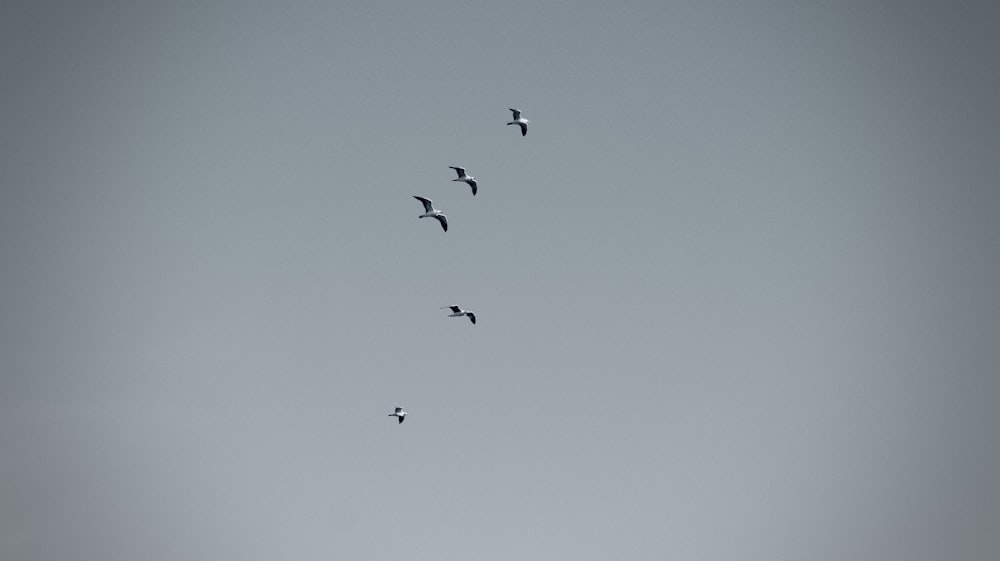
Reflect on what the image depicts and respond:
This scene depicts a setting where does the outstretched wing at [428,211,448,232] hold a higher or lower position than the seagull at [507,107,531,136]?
lower

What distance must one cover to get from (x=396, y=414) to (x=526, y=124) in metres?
45.7

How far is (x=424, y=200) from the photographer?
166750mm

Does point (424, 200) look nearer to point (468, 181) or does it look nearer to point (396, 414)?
point (468, 181)

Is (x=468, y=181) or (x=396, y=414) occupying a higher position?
(x=468, y=181)

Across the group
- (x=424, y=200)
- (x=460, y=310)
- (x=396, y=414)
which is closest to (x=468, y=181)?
(x=424, y=200)

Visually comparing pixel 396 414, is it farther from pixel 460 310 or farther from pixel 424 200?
pixel 424 200

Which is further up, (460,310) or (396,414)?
(460,310)

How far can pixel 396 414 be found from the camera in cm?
17800

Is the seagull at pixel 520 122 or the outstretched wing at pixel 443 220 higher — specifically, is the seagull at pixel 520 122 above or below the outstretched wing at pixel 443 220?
above

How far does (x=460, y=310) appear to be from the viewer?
176 meters

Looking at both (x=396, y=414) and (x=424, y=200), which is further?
(x=396, y=414)

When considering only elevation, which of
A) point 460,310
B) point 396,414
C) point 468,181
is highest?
point 468,181

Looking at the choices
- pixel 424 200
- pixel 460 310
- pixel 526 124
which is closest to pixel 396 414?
pixel 460 310

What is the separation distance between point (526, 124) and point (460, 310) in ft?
92.3
